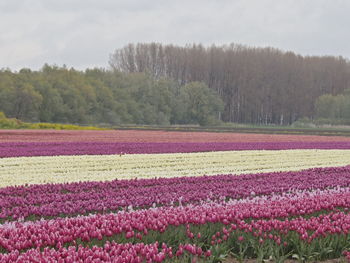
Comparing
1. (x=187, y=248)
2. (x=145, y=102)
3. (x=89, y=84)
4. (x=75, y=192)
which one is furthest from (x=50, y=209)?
(x=145, y=102)

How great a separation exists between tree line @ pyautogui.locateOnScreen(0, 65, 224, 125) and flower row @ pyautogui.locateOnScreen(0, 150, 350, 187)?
4716 centimetres

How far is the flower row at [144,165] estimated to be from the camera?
15469mm

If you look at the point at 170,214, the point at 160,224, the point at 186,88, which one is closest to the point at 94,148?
the point at 170,214

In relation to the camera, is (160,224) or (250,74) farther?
(250,74)

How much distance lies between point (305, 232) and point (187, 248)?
1.83 m

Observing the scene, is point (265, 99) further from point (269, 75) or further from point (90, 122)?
point (90, 122)

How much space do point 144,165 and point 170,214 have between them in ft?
37.0

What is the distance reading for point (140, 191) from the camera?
11.9 meters

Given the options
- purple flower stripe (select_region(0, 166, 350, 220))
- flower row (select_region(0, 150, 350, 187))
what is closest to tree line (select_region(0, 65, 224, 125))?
flower row (select_region(0, 150, 350, 187))

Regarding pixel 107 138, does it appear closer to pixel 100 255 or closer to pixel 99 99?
pixel 100 255

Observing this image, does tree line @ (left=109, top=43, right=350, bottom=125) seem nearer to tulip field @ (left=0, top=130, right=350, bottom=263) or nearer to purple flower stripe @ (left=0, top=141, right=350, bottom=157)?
purple flower stripe @ (left=0, top=141, right=350, bottom=157)

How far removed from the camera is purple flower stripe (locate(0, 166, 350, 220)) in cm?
991

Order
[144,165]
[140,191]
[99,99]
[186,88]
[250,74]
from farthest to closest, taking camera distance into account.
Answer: [250,74] → [186,88] → [99,99] → [144,165] → [140,191]

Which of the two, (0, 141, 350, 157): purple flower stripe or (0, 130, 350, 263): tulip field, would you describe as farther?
(0, 141, 350, 157): purple flower stripe
